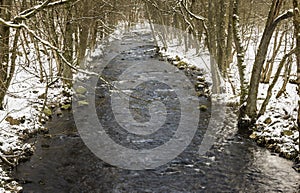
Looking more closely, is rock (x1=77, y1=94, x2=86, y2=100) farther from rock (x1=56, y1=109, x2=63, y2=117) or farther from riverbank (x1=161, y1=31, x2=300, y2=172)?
riverbank (x1=161, y1=31, x2=300, y2=172)

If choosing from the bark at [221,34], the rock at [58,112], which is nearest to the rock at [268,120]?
the bark at [221,34]

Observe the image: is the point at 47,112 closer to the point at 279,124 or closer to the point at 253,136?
the point at 253,136

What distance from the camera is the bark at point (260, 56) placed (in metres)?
11.9

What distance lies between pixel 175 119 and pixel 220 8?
6.53 meters

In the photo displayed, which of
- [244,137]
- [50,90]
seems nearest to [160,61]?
[50,90]

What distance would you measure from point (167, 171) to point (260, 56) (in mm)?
5833

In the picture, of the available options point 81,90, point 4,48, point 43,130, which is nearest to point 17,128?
point 43,130

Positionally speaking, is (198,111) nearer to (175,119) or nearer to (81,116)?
(175,119)

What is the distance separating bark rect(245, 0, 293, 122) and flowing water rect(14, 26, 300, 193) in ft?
4.03

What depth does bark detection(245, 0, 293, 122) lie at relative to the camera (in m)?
11.9

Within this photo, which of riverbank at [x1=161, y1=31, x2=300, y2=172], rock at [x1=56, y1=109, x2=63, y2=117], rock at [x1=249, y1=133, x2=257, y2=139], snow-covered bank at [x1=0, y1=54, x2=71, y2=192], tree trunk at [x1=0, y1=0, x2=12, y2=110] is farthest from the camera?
rock at [x1=56, y1=109, x2=63, y2=117]

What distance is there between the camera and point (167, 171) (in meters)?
9.66

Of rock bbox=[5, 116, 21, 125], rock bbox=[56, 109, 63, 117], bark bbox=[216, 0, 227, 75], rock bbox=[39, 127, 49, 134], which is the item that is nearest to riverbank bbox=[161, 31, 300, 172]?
bark bbox=[216, 0, 227, 75]

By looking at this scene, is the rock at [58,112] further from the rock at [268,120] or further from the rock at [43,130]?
the rock at [268,120]
